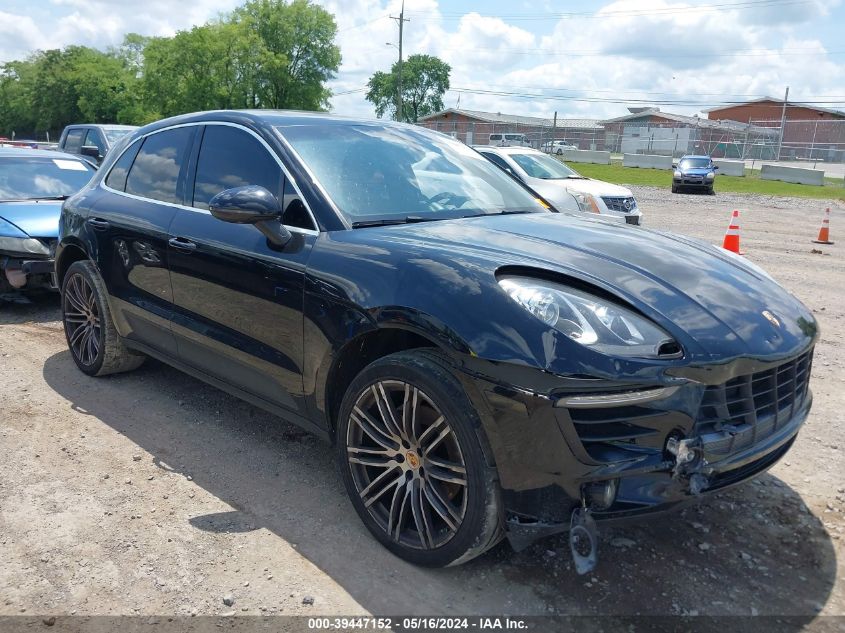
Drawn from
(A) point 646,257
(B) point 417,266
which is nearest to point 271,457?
(B) point 417,266

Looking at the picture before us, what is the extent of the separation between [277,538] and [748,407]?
1968mm

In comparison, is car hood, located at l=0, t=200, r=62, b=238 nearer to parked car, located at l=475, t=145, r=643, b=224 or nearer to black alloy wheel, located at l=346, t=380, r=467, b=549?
black alloy wheel, located at l=346, t=380, r=467, b=549

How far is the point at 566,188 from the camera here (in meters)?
11.6

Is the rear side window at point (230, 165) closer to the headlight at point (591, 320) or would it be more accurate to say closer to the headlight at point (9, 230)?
the headlight at point (591, 320)

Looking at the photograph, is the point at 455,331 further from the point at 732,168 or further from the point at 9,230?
the point at 732,168

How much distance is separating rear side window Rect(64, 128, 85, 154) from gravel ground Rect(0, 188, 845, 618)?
1346 cm

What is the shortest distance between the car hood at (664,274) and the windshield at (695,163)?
2336cm

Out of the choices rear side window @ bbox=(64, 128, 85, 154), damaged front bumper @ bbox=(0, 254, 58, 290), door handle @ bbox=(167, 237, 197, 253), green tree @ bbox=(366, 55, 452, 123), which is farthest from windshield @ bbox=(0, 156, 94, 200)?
green tree @ bbox=(366, 55, 452, 123)

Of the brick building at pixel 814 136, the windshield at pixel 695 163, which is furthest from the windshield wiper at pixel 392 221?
the brick building at pixel 814 136

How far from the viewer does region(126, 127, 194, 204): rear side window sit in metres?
4.10

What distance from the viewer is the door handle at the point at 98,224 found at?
453cm

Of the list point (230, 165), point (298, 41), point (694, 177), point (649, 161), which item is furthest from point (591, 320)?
point (298, 41)

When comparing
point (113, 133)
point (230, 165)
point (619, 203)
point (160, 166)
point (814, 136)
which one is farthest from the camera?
point (814, 136)

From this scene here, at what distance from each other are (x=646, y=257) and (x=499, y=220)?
779mm
